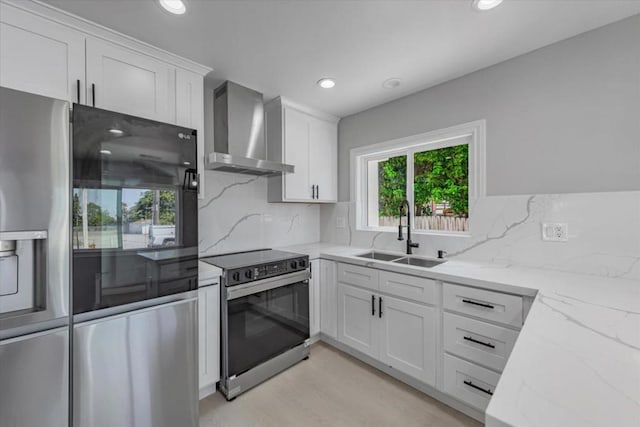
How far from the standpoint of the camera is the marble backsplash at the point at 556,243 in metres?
1.57

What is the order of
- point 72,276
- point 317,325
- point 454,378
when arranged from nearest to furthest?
1. point 72,276
2. point 454,378
3. point 317,325

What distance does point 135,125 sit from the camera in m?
1.36

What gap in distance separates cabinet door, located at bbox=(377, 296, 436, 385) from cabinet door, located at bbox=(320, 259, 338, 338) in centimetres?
51

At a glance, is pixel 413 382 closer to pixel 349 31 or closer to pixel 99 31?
pixel 349 31

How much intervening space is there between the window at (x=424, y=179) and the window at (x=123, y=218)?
2.02 metres

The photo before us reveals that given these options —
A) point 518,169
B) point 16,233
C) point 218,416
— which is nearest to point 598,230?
point 518,169

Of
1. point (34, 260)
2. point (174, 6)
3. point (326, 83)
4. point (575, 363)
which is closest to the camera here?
point (575, 363)

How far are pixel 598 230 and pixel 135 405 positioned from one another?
2.74 metres

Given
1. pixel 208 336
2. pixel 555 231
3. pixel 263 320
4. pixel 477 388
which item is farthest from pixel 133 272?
pixel 555 231

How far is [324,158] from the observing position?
10.0 ft

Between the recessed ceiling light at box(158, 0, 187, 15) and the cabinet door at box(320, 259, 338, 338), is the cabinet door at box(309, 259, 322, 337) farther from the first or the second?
the recessed ceiling light at box(158, 0, 187, 15)

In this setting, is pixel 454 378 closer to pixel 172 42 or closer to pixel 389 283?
pixel 389 283

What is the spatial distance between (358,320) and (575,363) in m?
1.79

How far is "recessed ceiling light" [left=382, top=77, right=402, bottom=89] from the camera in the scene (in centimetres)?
225
